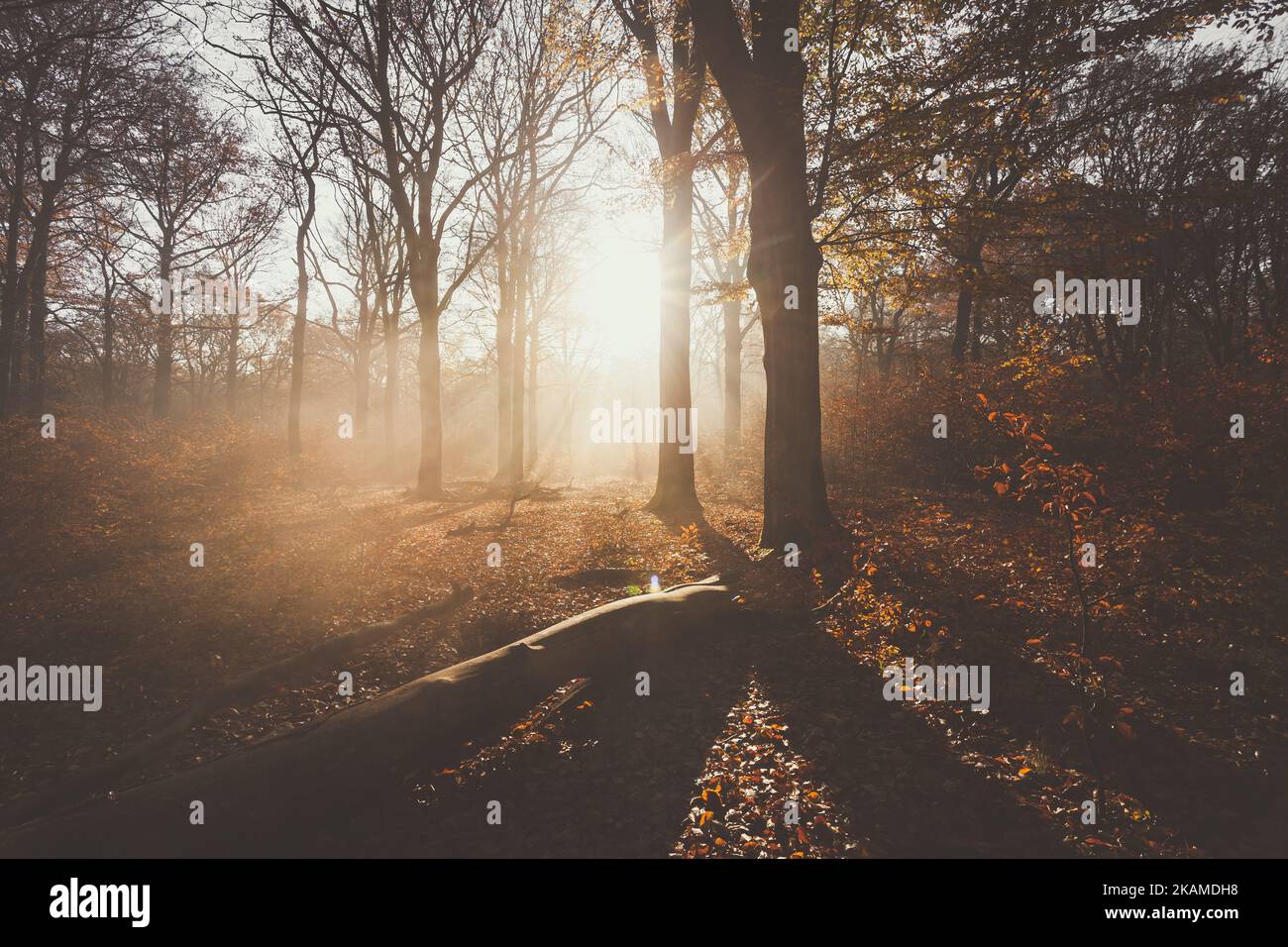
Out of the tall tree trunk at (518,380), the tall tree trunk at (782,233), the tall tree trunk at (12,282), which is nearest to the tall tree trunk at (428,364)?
the tall tree trunk at (518,380)

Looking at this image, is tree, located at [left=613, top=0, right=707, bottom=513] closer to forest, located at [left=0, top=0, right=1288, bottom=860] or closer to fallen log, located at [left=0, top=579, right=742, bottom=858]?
forest, located at [left=0, top=0, right=1288, bottom=860]

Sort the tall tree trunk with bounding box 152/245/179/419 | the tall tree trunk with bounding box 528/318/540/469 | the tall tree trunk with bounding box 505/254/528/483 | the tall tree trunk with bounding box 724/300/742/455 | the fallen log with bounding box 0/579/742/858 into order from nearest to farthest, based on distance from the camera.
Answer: the fallen log with bounding box 0/579/742/858, the tall tree trunk with bounding box 505/254/528/483, the tall tree trunk with bounding box 152/245/179/419, the tall tree trunk with bounding box 724/300/742/455, the tall tree trunk with bounding box 528/318/540/469

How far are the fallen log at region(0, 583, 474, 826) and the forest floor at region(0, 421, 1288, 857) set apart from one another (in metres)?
0.08

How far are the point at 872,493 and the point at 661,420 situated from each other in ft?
16.4

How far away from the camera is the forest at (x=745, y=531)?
3500 mm

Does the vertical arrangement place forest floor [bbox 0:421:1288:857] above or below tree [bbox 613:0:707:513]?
below

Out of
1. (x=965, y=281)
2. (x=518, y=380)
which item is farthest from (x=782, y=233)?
(x=518, y=380)

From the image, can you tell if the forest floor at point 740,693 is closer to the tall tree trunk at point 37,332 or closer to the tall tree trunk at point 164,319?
the tall tree trunk at point 37,332

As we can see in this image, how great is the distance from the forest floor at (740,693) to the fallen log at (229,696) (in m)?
0.08

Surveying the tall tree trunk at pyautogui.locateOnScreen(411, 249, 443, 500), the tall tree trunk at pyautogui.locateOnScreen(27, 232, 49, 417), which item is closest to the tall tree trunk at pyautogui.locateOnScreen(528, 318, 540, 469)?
the tall tree trunk at pyautogui.locateOnScreen(411, 249, 443, 500)

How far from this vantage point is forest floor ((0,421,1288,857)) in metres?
3.34

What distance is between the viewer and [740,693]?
4.97 meters

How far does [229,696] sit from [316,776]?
207 centimetres
